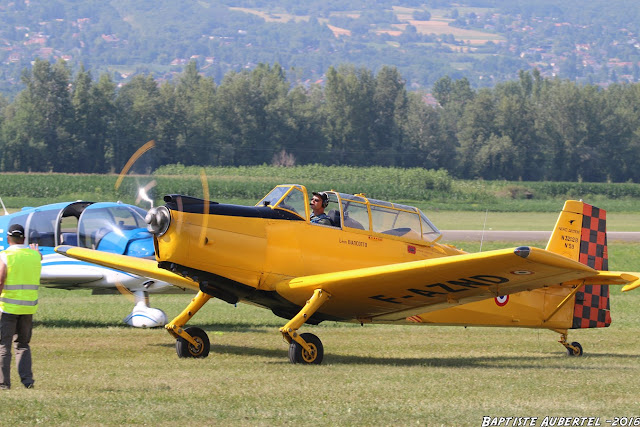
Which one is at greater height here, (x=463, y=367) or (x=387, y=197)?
(x=463, y=367)

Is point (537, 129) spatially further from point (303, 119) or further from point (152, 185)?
point (152, 185)

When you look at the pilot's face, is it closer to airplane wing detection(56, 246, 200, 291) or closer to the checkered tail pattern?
airplane wing detection(56, 246, 200, 291)

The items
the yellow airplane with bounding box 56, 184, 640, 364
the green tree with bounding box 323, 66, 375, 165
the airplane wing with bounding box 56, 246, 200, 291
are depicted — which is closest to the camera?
the yellow airplane with bounding box 56, 184, 640, 364

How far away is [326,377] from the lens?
9688 mm

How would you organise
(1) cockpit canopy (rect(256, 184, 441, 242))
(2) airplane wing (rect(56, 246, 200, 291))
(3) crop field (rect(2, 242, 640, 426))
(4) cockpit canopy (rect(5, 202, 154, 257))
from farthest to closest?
(4) cockpit canopy (rect(5, 202, 154, 257)) < (2) airplane wing (rect(56, 246, 200, 291)) < (1) cockpit canopy (rect(256, 184, 441, 242)) < (3) crop field (rect(2, 242, 640, 426))

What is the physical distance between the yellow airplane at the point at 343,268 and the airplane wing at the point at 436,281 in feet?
0.04

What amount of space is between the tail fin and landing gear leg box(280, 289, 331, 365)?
4238 mm

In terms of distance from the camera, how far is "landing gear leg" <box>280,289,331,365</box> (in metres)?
10.8

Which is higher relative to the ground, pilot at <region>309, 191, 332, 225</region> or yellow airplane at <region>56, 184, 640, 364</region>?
pilot at <region>309, 191, 332, 225</region>

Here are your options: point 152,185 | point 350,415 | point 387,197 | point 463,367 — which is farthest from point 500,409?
point 387,197

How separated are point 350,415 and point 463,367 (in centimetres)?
415

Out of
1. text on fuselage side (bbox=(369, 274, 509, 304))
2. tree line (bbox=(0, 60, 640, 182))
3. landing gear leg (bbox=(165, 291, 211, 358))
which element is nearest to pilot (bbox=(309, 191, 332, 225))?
text on fuselage side (bbox=(369, 274, 509, 304))

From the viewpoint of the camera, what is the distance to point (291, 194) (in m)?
11.4

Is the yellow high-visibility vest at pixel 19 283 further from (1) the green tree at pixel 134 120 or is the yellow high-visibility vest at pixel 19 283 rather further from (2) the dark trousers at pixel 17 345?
(1) the green tree at pixel 134 120
